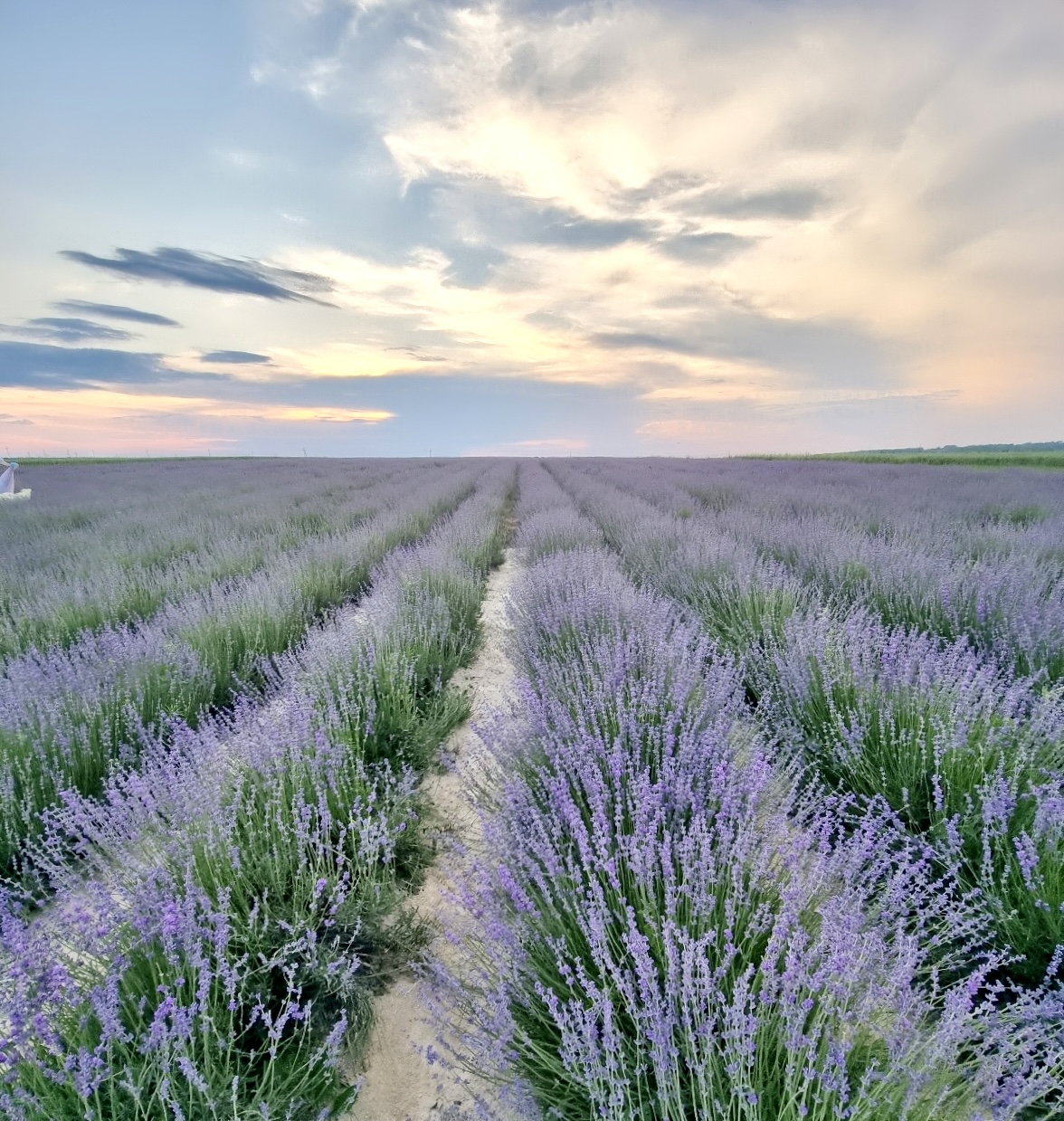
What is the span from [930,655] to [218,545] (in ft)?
23.2

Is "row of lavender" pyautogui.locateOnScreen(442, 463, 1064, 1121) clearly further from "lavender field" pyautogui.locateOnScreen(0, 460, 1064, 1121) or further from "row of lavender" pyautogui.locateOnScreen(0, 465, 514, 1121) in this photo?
"row of lavender" pyautogui.locateOnScreen(0, 465, 514, 1121)

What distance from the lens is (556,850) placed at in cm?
178

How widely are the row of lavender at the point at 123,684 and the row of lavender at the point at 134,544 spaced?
33cm

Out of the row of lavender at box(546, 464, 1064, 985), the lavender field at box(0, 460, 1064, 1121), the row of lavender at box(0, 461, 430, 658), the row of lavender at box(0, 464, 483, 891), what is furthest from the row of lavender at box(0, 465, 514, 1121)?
the row of lavender at box(0, 461, 430, 658)

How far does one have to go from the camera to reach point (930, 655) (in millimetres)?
2693

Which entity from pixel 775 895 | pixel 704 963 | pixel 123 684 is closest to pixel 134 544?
pixel 123 684

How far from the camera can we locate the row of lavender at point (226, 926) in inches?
50.1

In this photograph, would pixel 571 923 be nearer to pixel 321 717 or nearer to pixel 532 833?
pixel 532 833

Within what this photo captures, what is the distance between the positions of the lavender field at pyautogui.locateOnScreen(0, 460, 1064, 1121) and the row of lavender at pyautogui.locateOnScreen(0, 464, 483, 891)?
0.10ft

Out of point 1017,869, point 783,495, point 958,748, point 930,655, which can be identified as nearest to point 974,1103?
point 1017,869

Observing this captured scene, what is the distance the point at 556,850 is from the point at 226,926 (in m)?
0.91

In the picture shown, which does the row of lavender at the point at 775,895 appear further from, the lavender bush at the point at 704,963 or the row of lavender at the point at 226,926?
the row of lavender at the point at 226,926

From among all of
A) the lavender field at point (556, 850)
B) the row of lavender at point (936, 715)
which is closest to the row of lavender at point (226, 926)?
the lavender field at point (556, 850)

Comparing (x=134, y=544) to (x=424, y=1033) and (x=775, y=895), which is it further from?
(x=775, y=895)
